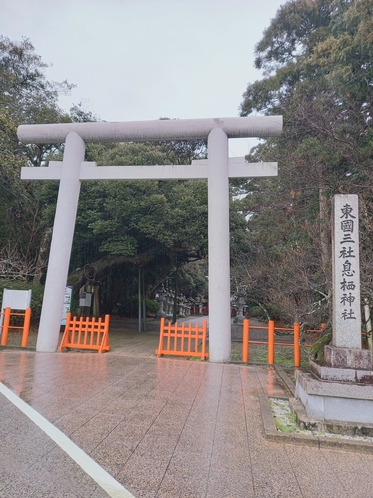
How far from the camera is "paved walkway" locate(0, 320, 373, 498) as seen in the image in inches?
98.5

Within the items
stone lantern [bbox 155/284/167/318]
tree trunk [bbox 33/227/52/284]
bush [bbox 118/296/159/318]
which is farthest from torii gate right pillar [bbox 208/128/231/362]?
bush [bbox 118/296/159/318]

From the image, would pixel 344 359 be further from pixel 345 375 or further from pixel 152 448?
pixel 152 448

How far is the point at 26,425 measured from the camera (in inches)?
138

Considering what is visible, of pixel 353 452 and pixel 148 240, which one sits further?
pixel 148 240

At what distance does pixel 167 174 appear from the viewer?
875cm

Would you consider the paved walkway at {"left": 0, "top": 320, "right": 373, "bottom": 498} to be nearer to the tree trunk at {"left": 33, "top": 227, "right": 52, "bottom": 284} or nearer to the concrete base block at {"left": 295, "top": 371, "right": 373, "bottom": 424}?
the concrete base block at {"left": 295, "top": 371, "right": 373, "bottom": 424}

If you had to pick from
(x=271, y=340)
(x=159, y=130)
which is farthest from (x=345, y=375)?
(x=159, y=130)

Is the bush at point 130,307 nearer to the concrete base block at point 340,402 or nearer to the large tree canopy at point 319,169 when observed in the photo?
the large tree canopy at point 319,169

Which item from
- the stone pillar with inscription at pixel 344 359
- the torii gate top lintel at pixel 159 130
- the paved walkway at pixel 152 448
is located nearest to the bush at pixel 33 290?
the torii gate top lintel at pixel 159 130

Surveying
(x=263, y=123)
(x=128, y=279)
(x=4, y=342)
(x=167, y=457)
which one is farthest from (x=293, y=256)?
(x=128, y=279)

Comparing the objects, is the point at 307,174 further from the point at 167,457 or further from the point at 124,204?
the point at 167,457

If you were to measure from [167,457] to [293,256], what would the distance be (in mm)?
6776

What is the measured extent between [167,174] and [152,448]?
6.81m

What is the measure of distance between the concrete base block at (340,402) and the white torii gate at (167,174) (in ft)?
13.2
